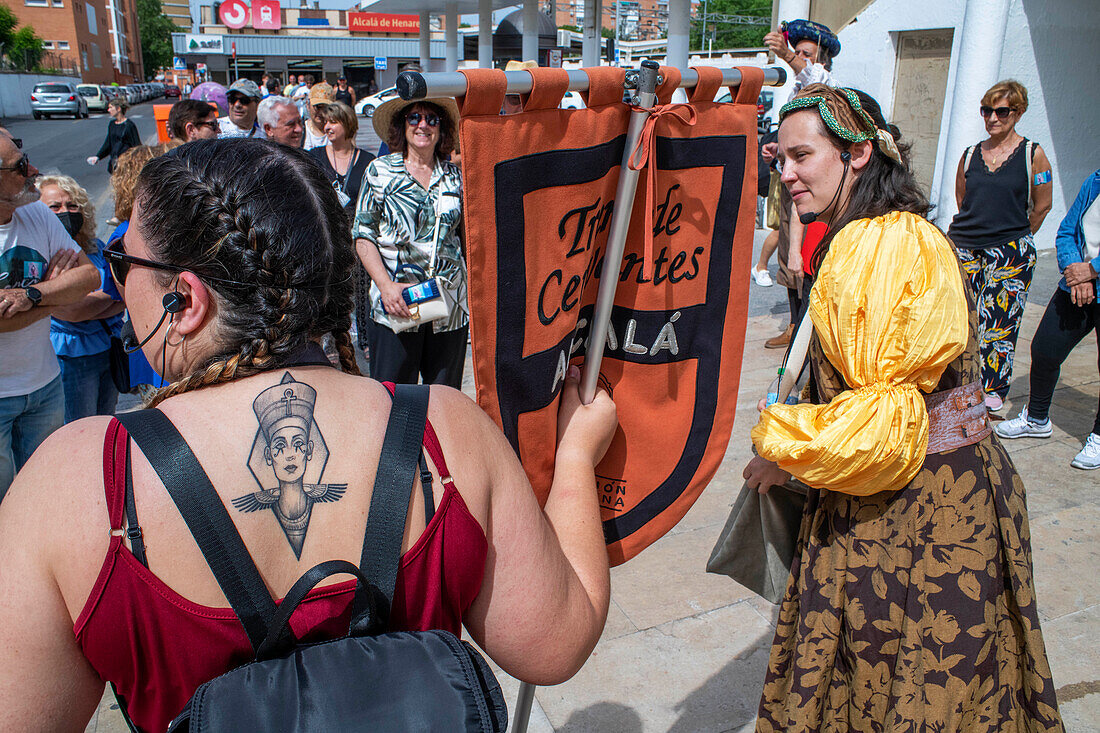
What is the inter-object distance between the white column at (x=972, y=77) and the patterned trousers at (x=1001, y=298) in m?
2.44

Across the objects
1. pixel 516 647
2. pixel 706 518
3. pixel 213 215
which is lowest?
pixel 706 518

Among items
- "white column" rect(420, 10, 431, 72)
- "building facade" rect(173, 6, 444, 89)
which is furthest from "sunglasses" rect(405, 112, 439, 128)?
"building facade" rect(173, 6, 444, 89)

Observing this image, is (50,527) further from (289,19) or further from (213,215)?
(289,19)

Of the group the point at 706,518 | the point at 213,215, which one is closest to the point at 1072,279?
the point at 706,518

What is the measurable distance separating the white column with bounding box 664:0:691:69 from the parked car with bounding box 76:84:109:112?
1663 inches

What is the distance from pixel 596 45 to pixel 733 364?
1.90m

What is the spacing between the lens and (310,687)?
925mm

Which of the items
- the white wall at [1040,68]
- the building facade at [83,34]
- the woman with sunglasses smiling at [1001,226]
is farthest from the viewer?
the building facade at [83,34]

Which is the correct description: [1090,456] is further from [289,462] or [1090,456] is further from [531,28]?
[289,462]

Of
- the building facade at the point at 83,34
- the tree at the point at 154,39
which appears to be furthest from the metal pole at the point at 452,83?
the tree at the point at 154,39

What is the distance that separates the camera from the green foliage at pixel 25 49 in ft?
148

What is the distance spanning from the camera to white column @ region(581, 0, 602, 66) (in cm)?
306

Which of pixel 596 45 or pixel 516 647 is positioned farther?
pixel 596 45

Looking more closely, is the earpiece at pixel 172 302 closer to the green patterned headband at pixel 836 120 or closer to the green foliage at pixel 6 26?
the green patterned headband at pixel 836 120
